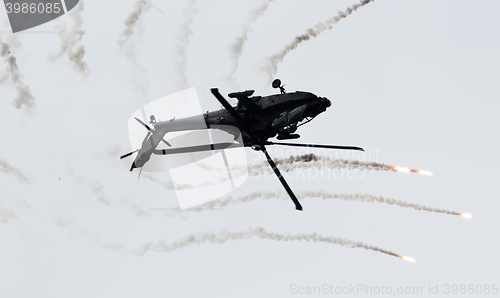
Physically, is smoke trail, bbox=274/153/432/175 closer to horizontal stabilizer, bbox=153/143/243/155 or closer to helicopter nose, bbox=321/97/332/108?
horizontal stabilizer, bbox=153/143/243/155

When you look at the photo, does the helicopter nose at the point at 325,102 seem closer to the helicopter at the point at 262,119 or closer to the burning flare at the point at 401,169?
the helicopter at the point at 262,119

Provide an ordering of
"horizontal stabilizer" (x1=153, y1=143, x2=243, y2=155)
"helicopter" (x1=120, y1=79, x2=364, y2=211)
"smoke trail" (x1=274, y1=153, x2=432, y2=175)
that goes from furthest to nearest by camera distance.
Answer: "smoke trail" (x1=274, y1=153, x2=432, y2=175)
"horizontal stabilizer" (x1=153, y1=143, x2=243, y2=155)
"helicopter" (x1=120, y1=79, x2=364, y2=211)

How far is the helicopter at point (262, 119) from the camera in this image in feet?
108

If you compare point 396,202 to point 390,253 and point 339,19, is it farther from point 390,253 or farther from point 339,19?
point 339,19

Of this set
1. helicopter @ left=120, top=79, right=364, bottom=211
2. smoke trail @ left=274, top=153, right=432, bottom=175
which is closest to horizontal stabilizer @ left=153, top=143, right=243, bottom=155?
helicopter @ left=120, top=79, right=364, bottom=211

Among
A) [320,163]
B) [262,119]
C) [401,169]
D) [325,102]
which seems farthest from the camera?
[320,163]

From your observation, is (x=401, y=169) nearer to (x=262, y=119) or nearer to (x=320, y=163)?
(x=320, y=163)

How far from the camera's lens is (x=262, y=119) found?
34.6 metres

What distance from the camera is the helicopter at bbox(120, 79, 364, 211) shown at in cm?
3300

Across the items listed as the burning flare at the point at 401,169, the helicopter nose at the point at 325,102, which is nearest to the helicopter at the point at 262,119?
the helicopter nose at the point at 325,102

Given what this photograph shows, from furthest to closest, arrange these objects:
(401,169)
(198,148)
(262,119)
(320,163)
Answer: (320,163), (198,148), (401,169), (262,119)

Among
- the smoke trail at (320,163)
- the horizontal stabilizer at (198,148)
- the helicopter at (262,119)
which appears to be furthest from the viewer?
the smoke trail at (320,163)

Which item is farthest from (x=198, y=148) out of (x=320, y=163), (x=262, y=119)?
(x=320, y=163)

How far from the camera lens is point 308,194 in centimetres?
4247
